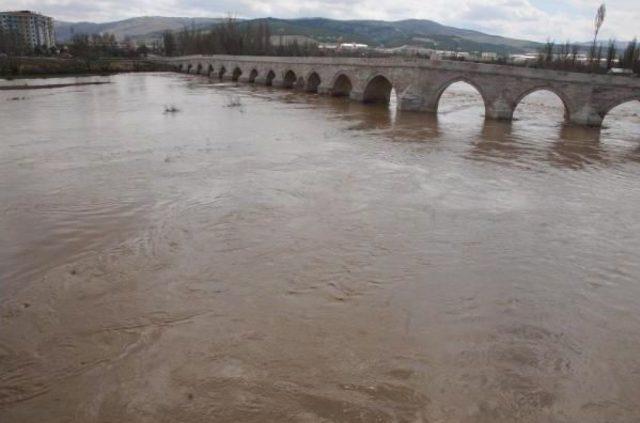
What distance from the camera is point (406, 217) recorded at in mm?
9758

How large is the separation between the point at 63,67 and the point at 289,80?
26.3 m

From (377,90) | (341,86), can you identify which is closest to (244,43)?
(341,86)

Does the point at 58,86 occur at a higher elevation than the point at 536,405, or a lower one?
higher

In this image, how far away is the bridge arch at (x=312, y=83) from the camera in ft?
115

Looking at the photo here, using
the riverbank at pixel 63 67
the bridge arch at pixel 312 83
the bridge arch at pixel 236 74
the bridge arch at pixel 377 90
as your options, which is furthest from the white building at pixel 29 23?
the bridge arch at pixel 377 90

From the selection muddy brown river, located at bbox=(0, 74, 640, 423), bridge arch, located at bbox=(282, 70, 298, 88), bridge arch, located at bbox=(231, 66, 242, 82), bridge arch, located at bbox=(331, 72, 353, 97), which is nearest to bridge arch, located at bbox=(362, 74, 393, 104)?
bridge arch, located at bbox=(331, 72, 353, 97)

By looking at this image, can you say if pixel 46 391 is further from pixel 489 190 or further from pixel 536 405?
pixel 489 190

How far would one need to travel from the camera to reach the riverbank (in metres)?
44.2

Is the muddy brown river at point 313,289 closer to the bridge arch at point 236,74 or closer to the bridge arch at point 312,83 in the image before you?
the bridge arch at point 312,83

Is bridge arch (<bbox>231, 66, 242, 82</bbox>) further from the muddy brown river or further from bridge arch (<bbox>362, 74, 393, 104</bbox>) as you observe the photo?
the muddy brown river

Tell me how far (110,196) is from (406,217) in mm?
6172

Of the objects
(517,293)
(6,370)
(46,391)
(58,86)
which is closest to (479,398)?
(517,293)

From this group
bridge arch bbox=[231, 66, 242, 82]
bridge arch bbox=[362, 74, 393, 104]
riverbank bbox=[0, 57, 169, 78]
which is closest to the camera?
bridge arch bbox=[362, 74, 393, 104]

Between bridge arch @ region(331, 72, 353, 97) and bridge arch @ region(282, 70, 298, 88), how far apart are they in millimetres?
7427
